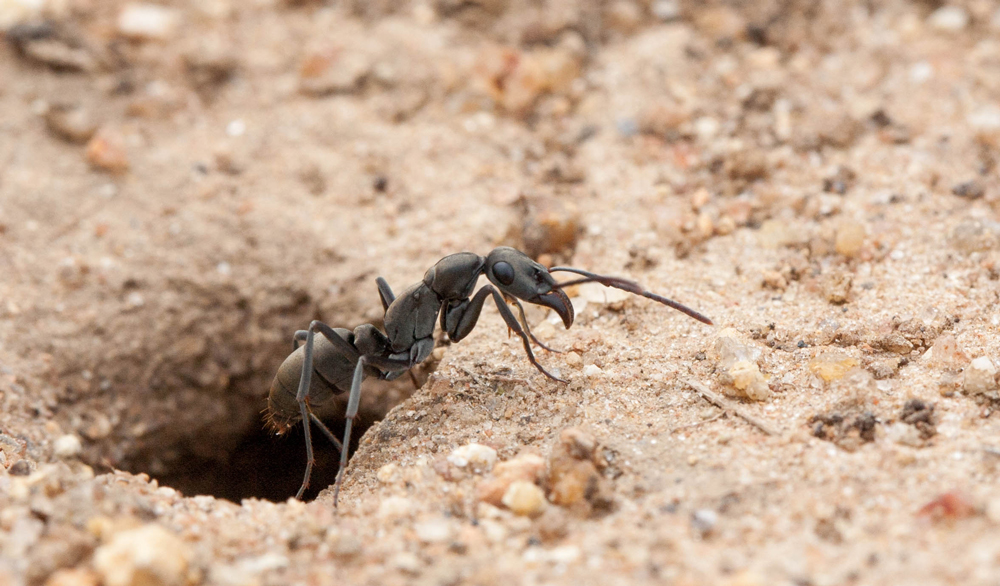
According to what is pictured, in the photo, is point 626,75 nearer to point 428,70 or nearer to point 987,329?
point 428,70

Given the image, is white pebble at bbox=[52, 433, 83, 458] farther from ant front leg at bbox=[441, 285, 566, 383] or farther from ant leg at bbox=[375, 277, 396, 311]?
ant front leg at bbox=[441, 285, 566, 383]

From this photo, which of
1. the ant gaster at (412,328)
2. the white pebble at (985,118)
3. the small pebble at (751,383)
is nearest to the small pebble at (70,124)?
the ant gaster at (412,328)

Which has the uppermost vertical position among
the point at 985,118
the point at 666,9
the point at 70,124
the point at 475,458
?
the point at 666,9

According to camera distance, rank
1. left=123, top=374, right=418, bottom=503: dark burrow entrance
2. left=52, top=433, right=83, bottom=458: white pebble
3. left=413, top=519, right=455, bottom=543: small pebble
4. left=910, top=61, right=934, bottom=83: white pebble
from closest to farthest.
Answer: left=413, top=519, right=455, bottom=543: small pebble, left=52, top=433, right=83, bottom=458: white pebble, left=123, top=374, right=418, bottom=503: dark burrow entrance, left=910, top=61, right=934, bottom=83: white pebble

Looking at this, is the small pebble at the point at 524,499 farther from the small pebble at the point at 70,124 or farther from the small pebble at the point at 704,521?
the small pebble at the point at 70,124

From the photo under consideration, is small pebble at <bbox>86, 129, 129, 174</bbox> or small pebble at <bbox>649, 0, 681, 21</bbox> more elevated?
small pebble at <bbox>649, 0, 681, 21</bbox>

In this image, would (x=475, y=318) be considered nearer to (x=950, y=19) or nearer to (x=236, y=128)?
(x=236, y=128)

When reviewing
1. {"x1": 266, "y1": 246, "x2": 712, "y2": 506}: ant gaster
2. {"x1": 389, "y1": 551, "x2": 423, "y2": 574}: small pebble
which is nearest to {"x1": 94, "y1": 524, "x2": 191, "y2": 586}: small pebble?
{"x1": 389, "y1": 551, "x2": 423, "y2": 574}: small pebble

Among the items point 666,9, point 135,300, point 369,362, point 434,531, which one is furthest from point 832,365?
point 135,300
